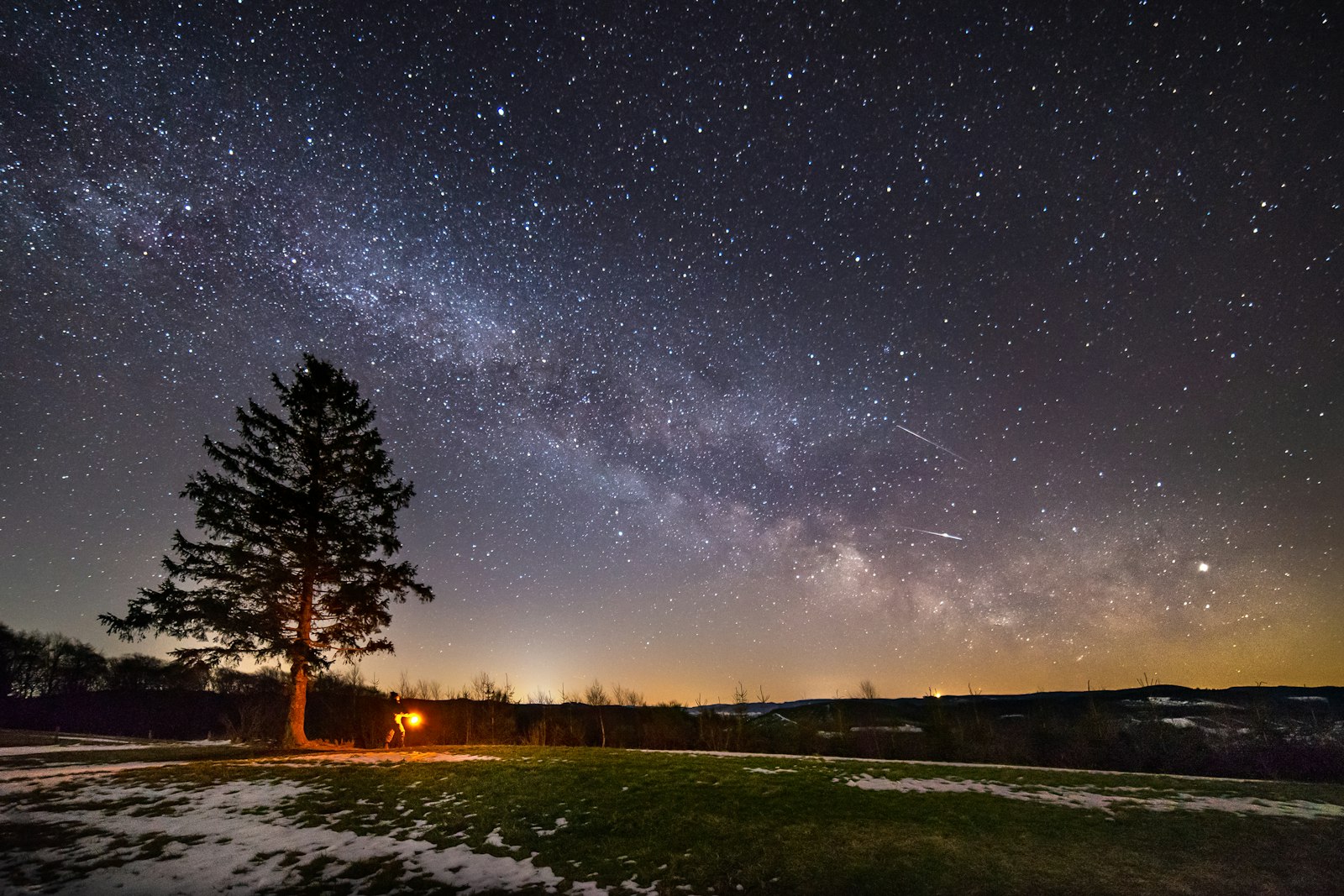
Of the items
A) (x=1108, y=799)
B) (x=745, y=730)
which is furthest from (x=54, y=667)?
(x=1108, y=799)

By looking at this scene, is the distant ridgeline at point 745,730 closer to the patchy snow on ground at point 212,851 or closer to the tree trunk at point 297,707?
the tree trunk at point 297,707

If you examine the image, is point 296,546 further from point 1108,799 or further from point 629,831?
point 1108,799

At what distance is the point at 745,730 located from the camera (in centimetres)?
4438

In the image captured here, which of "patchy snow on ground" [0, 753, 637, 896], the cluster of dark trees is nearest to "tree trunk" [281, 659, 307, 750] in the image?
"patchy snow on ground" [0, 753, 637, 896]

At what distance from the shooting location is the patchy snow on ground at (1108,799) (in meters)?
12.9

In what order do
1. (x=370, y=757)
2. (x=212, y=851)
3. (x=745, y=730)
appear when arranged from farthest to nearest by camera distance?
(x=745, y=730) → (x=370, y=757) → (x=212, y=851)

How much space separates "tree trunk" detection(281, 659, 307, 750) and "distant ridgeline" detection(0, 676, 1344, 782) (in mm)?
1929

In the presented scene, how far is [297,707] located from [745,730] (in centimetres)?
3325

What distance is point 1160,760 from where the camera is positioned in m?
41.5

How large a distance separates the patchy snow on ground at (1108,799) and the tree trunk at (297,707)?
1973 cm

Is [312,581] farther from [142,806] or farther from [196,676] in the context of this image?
[142,806]

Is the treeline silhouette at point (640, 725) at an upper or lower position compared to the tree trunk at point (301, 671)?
lower

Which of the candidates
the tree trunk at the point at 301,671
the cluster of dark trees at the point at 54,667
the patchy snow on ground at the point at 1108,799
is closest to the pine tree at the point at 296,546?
the tree trunk at the point at 301,671

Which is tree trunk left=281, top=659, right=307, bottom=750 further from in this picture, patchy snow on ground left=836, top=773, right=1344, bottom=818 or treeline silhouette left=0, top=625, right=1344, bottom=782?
patchy snow on ground left=836, top=773, right=1344, bottom=818
